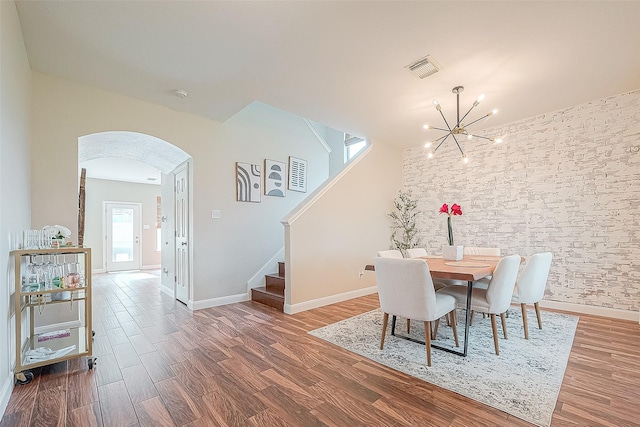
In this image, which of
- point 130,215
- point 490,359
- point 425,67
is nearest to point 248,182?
point 425,67

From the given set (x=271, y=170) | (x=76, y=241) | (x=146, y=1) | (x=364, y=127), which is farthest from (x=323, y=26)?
(x=76, y=241)

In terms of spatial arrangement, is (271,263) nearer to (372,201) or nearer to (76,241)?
(372,201)

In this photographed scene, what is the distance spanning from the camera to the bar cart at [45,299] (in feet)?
6.60

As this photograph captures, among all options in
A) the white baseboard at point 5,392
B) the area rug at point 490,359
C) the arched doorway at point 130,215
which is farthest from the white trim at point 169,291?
the area rug at point 490,359

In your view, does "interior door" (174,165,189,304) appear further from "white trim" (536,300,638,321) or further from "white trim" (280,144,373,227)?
"white trim" (536,300,638,321)

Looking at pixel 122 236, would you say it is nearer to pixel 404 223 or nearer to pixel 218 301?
pixel 218 301

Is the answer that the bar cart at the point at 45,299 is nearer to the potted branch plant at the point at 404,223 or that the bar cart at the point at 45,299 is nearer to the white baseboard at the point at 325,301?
the white baseboard at the point at 325,301

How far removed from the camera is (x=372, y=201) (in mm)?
4988

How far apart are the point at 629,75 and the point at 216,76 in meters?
4.21

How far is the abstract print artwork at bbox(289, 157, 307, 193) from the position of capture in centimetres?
513

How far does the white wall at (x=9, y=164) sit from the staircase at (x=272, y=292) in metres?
2.44

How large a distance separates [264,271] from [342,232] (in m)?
1.39

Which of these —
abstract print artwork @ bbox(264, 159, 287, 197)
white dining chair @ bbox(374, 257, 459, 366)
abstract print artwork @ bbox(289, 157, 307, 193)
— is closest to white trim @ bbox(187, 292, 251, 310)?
abstract print artwork @ bbox(264, 159, 287, 197)

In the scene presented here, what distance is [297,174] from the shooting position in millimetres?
5246
